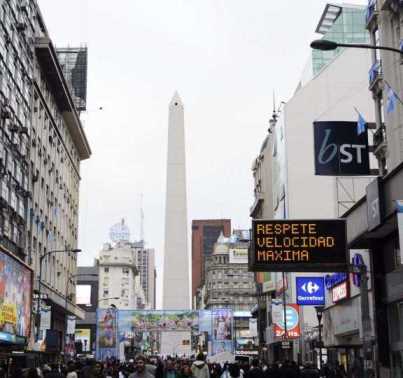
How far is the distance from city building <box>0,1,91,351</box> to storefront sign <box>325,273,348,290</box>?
16.8 metres

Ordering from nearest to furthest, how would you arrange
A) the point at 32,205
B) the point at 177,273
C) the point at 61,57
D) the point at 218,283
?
the point at 32,205 → the point at 61,57 → the point at 177,273 → the point at 218,283

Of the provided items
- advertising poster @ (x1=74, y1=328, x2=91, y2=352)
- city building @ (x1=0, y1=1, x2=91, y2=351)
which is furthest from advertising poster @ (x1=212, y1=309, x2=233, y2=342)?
advertising poster @ (x1=74, y1=328, x2=91, y2=352)

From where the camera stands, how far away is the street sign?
22422mm

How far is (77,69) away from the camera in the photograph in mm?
97188

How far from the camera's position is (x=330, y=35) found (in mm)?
81312

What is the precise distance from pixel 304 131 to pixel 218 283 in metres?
114

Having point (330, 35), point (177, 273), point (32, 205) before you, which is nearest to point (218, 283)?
point (177, 273)

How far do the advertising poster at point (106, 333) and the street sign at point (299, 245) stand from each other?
7701 cm

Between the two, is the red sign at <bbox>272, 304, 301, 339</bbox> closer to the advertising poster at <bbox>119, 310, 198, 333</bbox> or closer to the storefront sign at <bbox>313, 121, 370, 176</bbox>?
the storefront sign at <bbox>313, 121, 370, 176</bbox>

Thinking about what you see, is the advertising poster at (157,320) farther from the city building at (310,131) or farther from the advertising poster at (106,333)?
the city building at (310,131)

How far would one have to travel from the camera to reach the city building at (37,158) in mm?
49844

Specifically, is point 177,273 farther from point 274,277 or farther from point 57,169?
point 57,169

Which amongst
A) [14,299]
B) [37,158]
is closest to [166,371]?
[14,299]

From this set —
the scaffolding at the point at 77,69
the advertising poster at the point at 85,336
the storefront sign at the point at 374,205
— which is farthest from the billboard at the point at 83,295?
the storefront sign at the point at 374,205
